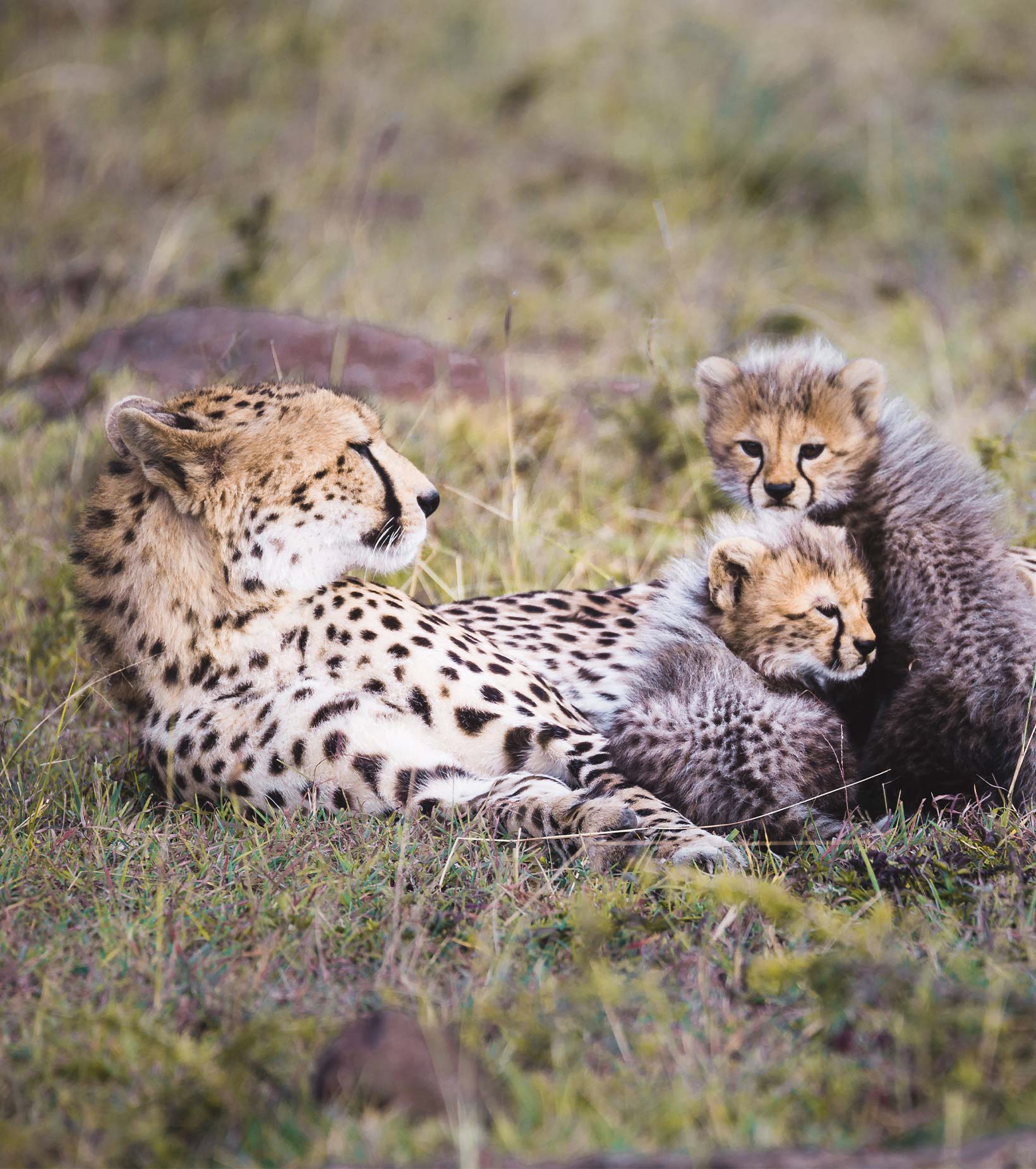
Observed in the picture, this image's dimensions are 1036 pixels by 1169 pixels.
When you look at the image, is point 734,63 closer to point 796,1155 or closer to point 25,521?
point 25,521

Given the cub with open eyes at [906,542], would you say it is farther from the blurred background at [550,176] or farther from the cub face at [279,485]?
the cub face at [279,485]

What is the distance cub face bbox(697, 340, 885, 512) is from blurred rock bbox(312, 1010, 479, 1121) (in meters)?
2.02

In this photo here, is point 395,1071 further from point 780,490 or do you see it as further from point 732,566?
point 780,490

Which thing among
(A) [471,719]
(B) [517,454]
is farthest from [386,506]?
(B) [517,454]

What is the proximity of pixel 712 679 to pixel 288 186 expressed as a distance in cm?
543

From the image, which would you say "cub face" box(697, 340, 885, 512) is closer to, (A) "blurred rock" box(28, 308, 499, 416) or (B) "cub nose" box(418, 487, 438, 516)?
(B) "cub nose" box(418, 487, 438, 516)

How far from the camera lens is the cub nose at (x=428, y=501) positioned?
9.62 ft

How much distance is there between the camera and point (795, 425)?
3420 mm

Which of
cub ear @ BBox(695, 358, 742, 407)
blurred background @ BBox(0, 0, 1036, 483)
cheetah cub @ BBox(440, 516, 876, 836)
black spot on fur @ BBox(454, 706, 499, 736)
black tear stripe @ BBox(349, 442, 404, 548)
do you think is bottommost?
black spot on fur @ BBox(454, 706, 499, 736)

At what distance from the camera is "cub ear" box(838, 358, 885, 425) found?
345 cm

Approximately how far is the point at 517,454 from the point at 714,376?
2.71ft

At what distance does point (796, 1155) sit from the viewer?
140 cm

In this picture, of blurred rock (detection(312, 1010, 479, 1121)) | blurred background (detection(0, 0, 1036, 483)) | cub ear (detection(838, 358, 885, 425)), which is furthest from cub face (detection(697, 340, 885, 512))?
blurred rock (detection(312, 1010, 479, 1121))

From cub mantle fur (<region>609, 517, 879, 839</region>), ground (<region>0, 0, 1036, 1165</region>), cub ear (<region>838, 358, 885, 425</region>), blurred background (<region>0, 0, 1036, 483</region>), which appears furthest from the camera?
blurred background (<region>0, 0, 1036, 483</region>)
